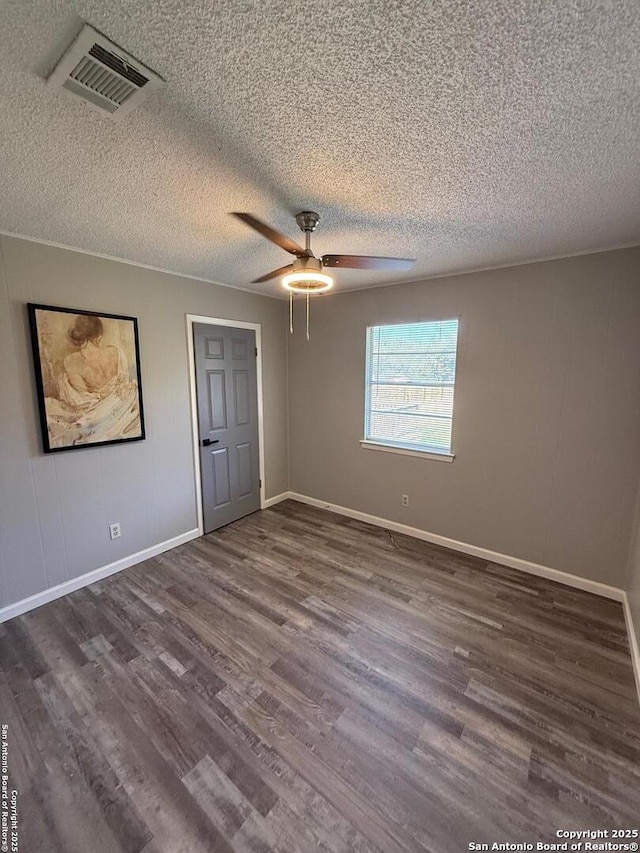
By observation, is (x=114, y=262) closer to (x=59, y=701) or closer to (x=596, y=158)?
(x=59, y=701)

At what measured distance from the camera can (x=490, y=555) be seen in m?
2.98

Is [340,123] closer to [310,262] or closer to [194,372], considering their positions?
[310,262]

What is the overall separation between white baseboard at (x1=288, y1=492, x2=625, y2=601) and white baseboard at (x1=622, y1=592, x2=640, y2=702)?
13 cm

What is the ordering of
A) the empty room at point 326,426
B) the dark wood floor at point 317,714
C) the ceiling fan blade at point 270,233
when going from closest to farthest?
1. the empty room at point 326,426
2. the dark wood floor at point 317,714
3. the ceiling fan blade at point 270,233

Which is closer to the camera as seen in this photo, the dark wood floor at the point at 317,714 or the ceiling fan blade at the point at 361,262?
the dark wood floor at the point at 317,714

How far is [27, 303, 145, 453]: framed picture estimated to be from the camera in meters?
2.31

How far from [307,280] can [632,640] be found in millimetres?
2872

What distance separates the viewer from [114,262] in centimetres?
263

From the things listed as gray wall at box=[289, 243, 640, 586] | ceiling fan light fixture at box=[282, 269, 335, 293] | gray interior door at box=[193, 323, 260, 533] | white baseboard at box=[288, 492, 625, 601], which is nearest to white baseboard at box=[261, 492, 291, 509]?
gray interior door at box=[193, 323, 260, 533]

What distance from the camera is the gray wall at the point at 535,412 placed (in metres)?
2.36

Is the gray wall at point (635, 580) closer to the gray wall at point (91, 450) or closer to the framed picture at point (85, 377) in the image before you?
the gray wall at point (91, 450)

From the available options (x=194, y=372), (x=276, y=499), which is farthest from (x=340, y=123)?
(x=276, y=499)

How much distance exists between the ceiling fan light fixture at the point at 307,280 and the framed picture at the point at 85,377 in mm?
1587

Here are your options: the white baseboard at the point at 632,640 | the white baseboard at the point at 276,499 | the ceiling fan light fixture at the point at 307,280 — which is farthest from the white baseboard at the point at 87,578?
the white baseboard at the point at 632,640
